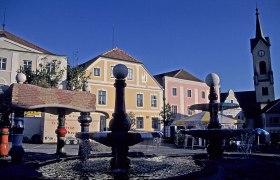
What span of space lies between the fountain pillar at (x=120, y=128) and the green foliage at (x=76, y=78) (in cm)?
2643

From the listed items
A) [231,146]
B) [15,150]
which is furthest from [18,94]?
[231,146]

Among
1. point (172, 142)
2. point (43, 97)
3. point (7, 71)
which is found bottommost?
point (172, 142)

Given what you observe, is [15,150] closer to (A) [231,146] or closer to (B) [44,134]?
(A) [231,146]

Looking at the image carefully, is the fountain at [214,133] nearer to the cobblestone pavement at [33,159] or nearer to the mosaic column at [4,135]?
the cobblestone pavement at [33,159]

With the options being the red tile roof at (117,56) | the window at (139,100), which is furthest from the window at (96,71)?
the window at (139,100)

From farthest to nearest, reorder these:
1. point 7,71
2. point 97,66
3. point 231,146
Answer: point 97,66 < point 7,71 < point 231,146

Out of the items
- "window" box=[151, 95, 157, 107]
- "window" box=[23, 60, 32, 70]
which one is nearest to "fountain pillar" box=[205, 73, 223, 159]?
"window" box=[23, 60, 32, 70]

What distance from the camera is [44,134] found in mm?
22688

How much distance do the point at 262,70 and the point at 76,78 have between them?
42.1 meters

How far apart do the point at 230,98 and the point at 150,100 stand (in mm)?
22032

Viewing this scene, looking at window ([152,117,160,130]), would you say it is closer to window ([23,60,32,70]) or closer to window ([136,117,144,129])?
window ([136,117,144,129])

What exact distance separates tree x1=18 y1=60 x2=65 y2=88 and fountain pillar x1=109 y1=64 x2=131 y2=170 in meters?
23.4

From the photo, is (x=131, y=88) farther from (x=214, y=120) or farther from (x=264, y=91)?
(x=264, y=91)

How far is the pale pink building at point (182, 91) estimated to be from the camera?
132 feet
